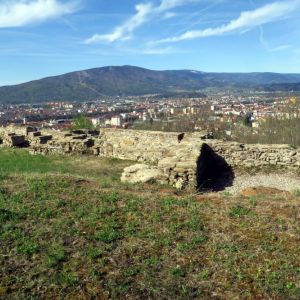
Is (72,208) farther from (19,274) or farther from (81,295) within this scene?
(81,295)

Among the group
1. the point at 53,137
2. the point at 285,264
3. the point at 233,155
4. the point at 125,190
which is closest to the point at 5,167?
the point at 53,137

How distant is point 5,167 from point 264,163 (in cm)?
1123

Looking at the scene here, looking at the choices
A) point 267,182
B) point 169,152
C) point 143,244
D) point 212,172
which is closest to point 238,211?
point 143,244

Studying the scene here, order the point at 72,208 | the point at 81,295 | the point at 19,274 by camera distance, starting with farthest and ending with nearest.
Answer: the point at 72,208 → the point at 19,274 → the point at 81,295

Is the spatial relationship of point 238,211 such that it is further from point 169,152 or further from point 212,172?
point 212,172

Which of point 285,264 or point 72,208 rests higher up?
point 72,208

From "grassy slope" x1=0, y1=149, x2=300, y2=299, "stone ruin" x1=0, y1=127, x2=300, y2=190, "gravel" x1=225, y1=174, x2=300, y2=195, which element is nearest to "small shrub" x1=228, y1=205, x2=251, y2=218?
"grassy slope" x1=0, y1=149, x2=300, y2=299

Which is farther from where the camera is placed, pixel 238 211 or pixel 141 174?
pixel 141 174

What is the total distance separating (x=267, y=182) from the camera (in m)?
15.7

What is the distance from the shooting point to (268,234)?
8188mm

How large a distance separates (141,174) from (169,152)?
2.85 m

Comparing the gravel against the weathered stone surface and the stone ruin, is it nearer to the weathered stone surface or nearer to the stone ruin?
the stone ruin

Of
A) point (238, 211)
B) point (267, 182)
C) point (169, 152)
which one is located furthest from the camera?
point (169, 152)

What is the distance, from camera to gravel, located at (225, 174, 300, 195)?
1502 cm
